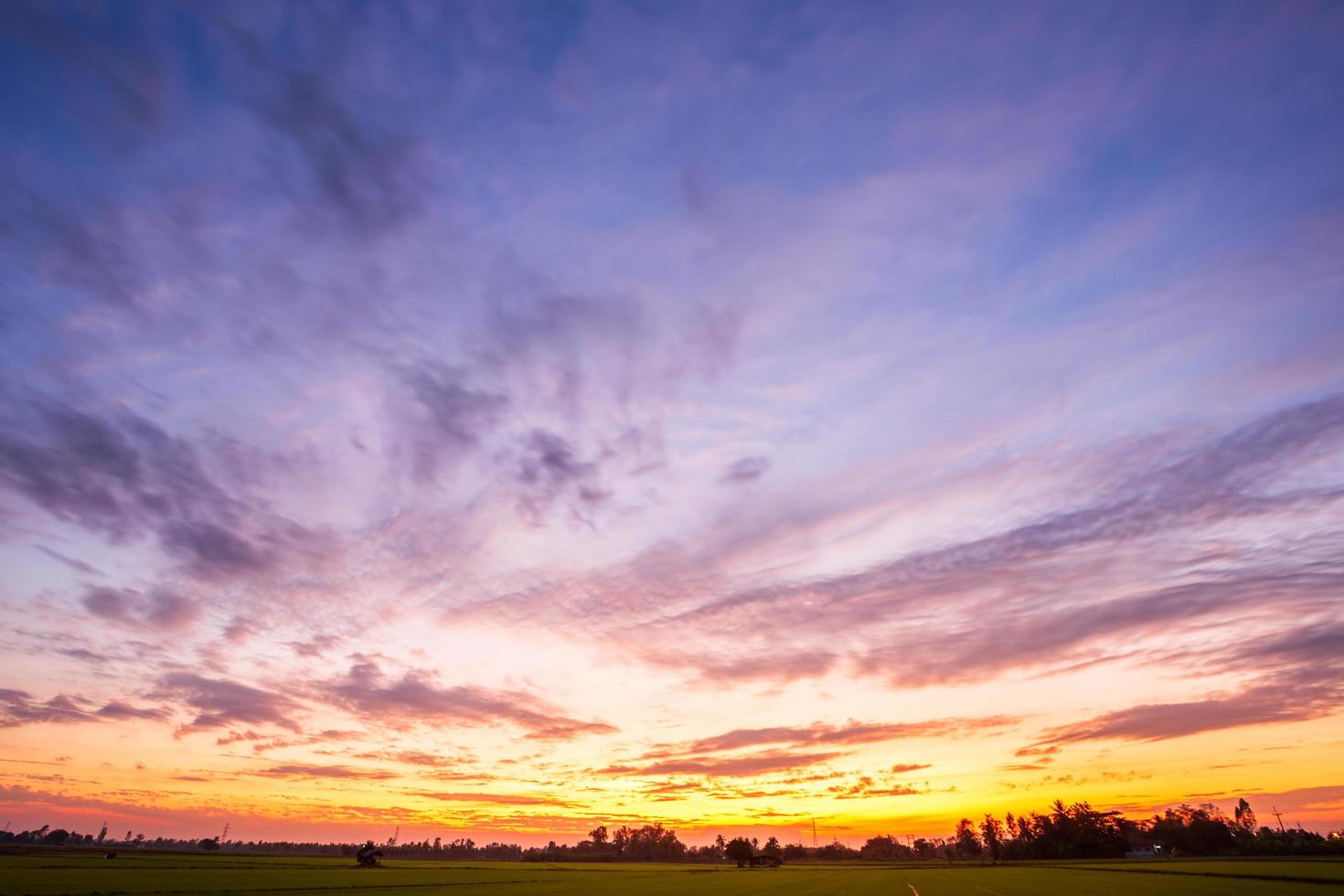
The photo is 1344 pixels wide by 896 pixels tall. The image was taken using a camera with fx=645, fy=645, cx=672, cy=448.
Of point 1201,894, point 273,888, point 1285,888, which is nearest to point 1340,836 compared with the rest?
point 1285,888

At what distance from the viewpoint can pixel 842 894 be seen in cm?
5791

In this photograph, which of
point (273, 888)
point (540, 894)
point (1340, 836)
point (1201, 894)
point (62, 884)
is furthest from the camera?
point (1340, 836)

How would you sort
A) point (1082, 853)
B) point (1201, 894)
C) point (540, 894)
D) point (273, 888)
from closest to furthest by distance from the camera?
point (1201, 894) < point (273, 888) < point (540, 894) < point (1082, 853)

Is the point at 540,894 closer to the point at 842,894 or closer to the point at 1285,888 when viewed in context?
the point at 842,894

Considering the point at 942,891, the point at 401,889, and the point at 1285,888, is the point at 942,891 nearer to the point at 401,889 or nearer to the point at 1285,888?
the point at 1285,888

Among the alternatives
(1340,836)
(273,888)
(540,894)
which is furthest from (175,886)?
(1340,836)

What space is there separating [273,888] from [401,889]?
1113 cm

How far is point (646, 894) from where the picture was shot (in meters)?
61.3

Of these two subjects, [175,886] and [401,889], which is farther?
[401,889]

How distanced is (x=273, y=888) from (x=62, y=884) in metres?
14.7

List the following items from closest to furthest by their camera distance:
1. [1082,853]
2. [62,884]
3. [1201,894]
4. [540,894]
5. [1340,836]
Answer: [62,884], [1201,894], [540,894], [1340,836], [1082,853]

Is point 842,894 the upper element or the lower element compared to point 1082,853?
upper

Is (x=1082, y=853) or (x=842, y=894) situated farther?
(x=1082, y=853)

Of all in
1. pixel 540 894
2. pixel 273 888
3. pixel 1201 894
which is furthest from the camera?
pixel 540 894
